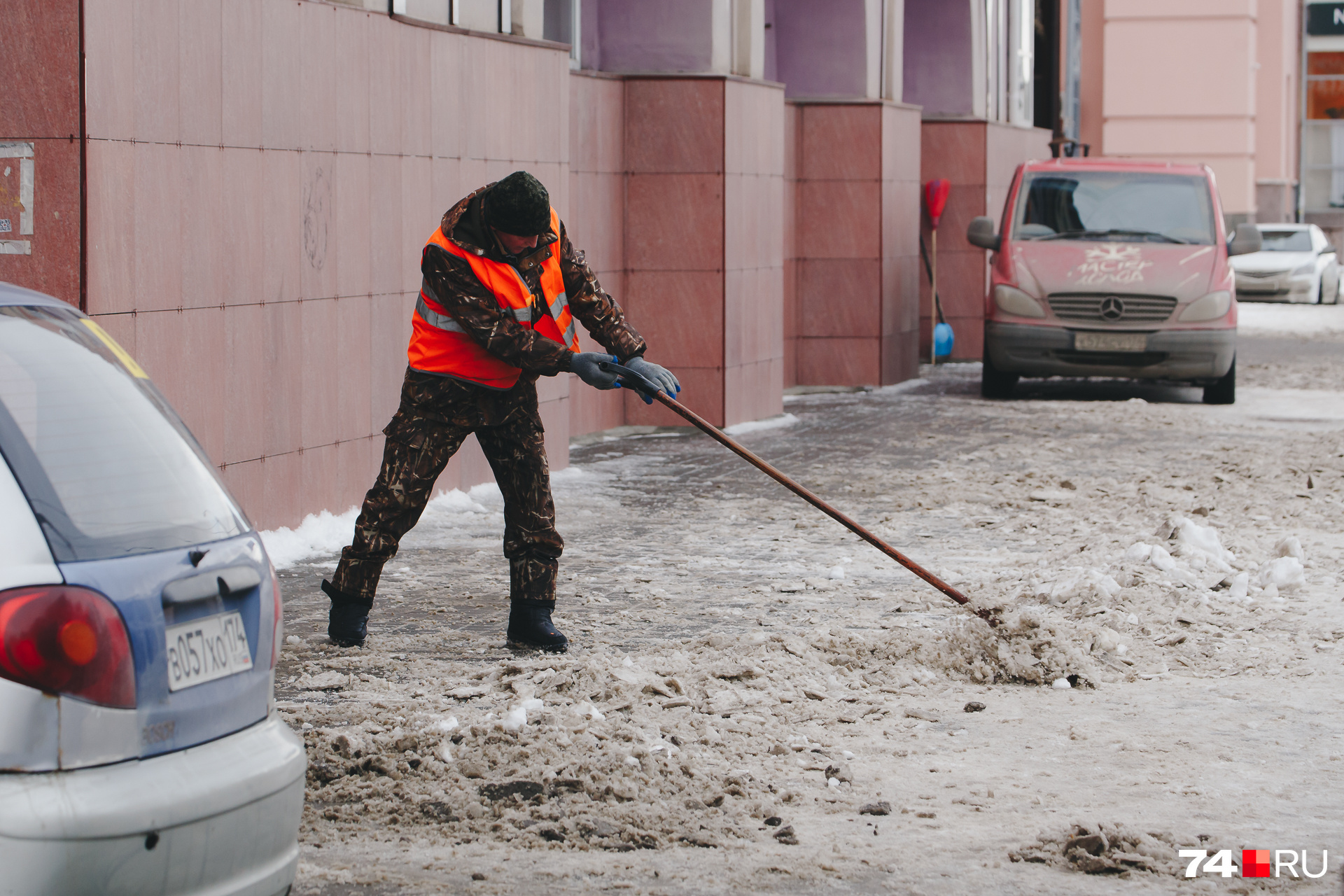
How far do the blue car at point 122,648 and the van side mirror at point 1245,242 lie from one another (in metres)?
14.1

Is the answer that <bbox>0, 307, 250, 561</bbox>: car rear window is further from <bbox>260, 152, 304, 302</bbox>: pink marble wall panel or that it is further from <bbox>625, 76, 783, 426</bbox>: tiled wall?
<bbox>625, 76, 783, 426</bbox>: tiled wall

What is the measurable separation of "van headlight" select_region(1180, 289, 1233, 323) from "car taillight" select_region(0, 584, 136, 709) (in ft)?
46.1

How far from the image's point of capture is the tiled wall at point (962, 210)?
20797 mm

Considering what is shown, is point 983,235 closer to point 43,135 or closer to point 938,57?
point 938,57

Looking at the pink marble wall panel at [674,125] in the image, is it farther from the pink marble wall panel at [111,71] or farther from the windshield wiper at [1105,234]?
the pink marble wall panel at [111,71]

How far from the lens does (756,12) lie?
48.0 ft

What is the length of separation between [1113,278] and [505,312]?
1086 centimetres

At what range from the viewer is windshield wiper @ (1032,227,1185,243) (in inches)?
648

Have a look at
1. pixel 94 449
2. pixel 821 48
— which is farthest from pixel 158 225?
pixel 821 48

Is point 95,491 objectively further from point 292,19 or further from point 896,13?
point 896,13

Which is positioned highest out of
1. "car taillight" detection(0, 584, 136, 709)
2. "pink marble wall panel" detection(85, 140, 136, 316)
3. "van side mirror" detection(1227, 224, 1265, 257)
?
"van side mirror" detection(1227, 224, 1265, 257)

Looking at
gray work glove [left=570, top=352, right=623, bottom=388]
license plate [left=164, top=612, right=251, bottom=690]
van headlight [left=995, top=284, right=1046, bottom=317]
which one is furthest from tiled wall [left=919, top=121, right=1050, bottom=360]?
license plate [left=164, top=612, right=251, bottom=690]

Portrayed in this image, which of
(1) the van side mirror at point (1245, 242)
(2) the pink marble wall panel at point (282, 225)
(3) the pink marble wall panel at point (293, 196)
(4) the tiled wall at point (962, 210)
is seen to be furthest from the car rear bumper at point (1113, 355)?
(2) the pink marble wall panel at point (282, 225)

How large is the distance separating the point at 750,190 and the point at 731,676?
8685mm
